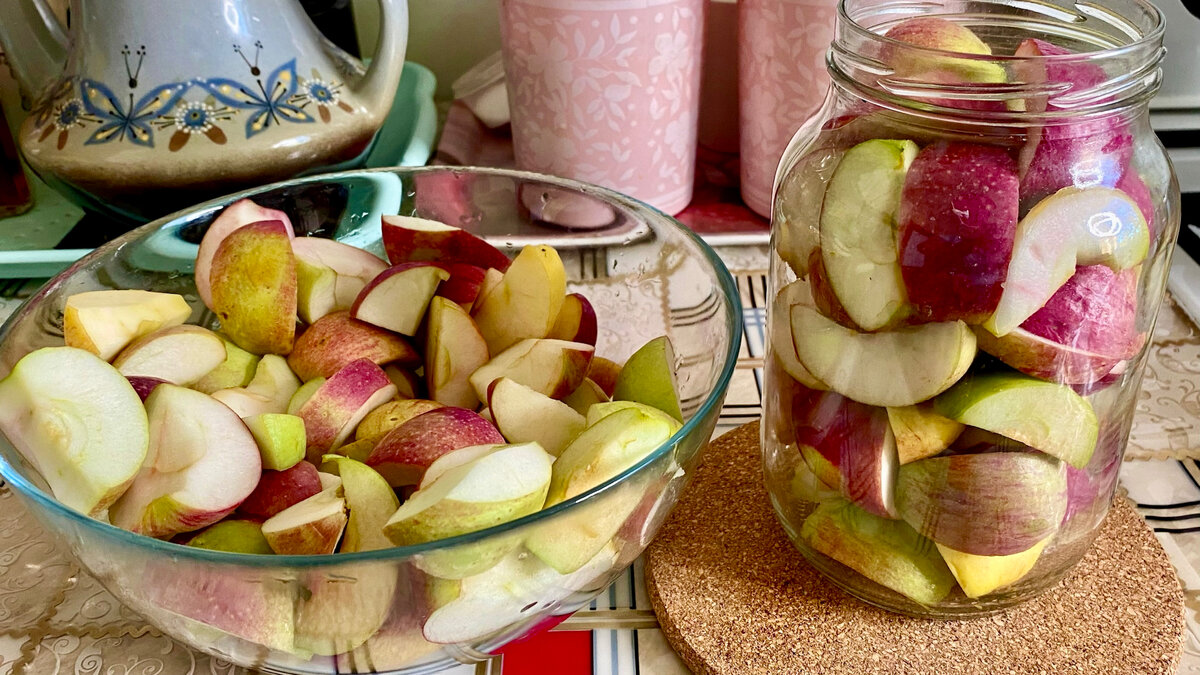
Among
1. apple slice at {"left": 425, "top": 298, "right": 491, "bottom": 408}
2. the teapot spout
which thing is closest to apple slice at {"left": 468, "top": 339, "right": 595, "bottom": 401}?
apple slice at {"left": 425, "top": 298, "right": 491, "bottom": 408}

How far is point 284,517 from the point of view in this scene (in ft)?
1.15

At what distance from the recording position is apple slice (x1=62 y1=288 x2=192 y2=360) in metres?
0.45

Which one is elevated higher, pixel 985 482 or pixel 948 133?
pixel 948 133

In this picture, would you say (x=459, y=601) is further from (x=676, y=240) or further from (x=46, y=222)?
(x=46, y=222)

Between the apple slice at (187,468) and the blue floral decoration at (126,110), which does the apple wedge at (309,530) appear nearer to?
the apple slice at (187,468)

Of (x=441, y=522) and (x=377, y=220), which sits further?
(x=377, y=220)

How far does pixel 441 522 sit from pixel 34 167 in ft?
1.78

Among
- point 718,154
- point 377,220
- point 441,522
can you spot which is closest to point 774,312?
point 441,522

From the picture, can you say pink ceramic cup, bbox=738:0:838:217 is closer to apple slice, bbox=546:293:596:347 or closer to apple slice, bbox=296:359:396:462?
apple slice, bbox=546:293:596:347

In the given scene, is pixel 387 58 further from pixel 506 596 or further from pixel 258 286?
pixel 506 596

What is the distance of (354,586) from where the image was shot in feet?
0.99

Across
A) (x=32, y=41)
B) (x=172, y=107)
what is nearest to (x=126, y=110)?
(x=172, y=107)

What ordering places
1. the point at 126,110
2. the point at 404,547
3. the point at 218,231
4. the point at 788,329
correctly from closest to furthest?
the point at 404,547 → the point at 788,329 → the point at 218,231 → the point at 126,110

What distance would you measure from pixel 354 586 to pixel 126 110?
0.49 metres
